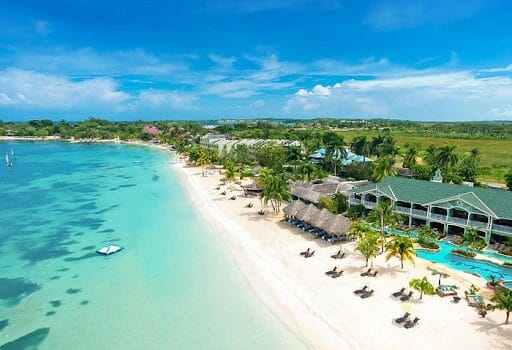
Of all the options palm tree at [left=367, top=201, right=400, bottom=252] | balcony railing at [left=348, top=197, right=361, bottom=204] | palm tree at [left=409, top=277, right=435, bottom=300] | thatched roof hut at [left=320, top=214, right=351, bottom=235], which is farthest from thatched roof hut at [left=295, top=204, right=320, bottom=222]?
palm tree at [left=409, top=277, right=435, bottom=300]

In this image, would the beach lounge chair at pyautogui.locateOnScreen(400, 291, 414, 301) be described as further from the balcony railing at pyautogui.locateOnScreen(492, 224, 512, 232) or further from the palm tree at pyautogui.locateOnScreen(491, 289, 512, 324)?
the balcony railing at pyautogui.locateOnScreen(492, 224, 512, 232)

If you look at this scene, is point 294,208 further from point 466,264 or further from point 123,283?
point 123,283

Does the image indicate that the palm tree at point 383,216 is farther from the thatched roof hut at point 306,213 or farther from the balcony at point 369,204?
the thatched roof hut at point 306,213

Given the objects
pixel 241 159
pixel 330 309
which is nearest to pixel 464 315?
pixel 330 309


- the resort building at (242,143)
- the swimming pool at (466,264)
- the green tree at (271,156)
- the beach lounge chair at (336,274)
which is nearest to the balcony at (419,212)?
the swimming pool at (466,264)

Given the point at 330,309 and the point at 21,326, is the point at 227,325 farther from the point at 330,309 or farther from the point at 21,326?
the point at 21,326

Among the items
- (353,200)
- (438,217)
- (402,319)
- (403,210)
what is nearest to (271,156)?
(353,200)
